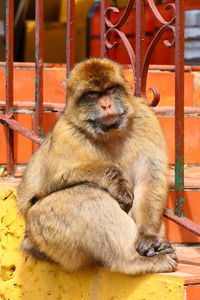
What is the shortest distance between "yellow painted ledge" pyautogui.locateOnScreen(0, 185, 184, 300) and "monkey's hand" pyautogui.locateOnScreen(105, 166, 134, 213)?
0.31m

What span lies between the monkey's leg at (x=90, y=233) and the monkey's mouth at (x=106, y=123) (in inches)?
10.8

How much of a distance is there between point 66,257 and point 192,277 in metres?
0.59

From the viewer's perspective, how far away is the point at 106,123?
10.3ft

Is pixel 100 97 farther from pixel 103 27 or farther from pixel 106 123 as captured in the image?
pixel 103 27

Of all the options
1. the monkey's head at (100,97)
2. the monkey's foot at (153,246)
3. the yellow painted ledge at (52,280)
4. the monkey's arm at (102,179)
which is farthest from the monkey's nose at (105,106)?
the yellow painted ledge at (52,280)

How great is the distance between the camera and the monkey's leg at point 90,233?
2.97m

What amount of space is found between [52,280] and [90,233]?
508 mm

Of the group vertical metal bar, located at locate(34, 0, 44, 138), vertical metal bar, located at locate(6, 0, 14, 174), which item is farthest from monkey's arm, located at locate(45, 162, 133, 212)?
vertical metal bar, located at locate(6, 0, 14, 174)

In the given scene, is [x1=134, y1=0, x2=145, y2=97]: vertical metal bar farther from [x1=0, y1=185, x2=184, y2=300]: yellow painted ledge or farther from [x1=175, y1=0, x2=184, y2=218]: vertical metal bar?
[x1=0, y1=185, x2=184, y2=300]: yellow painted ledge

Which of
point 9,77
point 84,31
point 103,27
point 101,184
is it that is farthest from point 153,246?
point 84,31

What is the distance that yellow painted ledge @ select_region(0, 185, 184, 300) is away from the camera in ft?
9.41

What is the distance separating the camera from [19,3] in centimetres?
702

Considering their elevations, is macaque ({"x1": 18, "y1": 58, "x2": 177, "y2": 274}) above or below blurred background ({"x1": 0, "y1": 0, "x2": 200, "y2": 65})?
Answer: below

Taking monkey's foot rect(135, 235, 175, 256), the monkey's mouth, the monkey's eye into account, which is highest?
the monkey's eye
